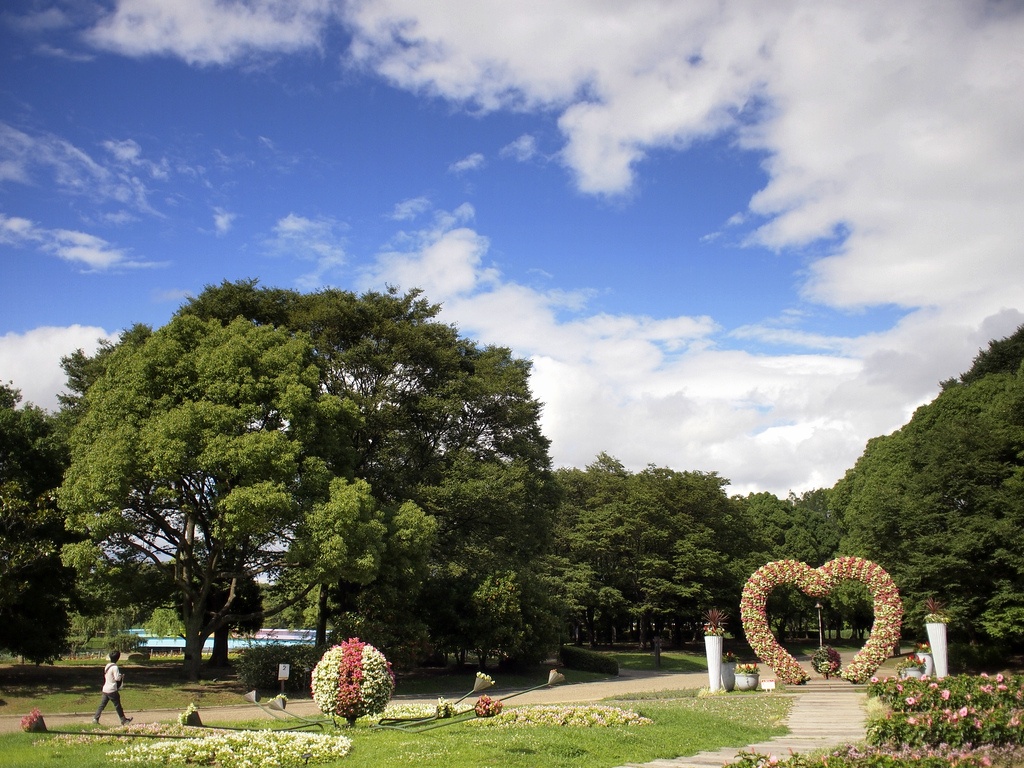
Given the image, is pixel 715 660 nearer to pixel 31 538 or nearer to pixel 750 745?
pixel 750 745

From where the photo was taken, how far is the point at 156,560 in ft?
79.2

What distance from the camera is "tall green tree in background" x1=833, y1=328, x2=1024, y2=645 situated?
89.8ft

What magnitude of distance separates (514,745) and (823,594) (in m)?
16.9

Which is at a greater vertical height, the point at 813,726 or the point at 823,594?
the point at 823,594

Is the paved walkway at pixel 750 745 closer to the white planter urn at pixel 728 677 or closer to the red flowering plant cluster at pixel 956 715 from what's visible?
the red flowering plant cluster at pixel 956 715

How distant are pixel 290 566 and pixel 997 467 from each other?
26.6 m

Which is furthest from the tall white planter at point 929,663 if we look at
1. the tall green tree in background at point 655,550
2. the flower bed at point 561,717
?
the tall green tree in background at point 655,550

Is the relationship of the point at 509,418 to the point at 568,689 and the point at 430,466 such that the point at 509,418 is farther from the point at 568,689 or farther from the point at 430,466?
the point at 568,689

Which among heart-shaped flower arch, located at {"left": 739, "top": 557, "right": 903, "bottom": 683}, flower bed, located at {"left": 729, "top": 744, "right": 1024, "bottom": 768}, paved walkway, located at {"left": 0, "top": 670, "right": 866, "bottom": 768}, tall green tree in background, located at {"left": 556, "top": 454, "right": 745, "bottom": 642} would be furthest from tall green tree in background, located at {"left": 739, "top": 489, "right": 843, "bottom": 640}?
flower bed, located at {"left": 729, "top": 744, "right": 1024, "bottom": 768}

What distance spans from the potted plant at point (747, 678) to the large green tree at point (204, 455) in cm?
1329

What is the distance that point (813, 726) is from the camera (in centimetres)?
1395

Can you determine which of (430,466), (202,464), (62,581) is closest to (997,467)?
(430,466)

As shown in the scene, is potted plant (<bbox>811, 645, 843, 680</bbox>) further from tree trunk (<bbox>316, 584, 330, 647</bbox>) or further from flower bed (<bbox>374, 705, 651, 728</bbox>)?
tree trunk (<bbox>316, 584, 330, 647</bbox>)

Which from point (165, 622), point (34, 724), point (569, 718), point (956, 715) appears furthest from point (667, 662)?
point (34, 724)
